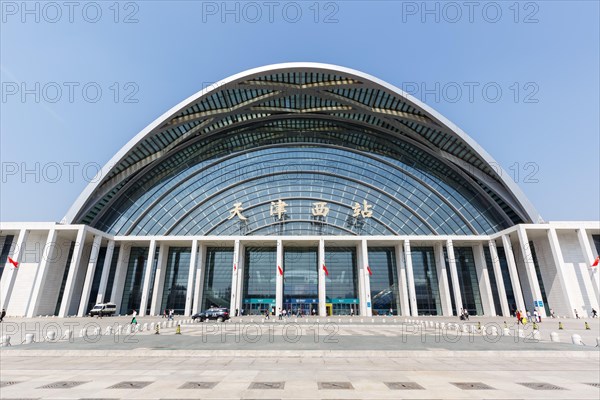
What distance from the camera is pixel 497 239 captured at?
56.5 meters

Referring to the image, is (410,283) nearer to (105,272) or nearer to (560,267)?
(560,267)

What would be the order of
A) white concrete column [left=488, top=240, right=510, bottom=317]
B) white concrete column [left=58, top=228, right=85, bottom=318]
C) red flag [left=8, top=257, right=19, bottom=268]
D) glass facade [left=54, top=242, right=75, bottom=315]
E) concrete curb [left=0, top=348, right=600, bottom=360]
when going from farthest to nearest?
white concrete column [left=488, top=240, right=510, bottom=317], glass facade [left=54, top=242, right=75, bottom=315], white concrete column [left=58, top=228, right=85, bottom=318], red flag [left=8, top=257, right=19, bottom=268], concrete curb [left=0, top=348, right=600, bottom=360]

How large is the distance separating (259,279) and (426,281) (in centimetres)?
3217

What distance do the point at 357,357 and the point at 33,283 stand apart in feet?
188

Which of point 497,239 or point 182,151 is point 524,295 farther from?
point 182,151

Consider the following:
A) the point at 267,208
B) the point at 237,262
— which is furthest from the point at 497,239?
the point at 237,262

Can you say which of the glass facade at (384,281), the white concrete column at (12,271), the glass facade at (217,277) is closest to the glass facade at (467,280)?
the glass facade at (384,281)

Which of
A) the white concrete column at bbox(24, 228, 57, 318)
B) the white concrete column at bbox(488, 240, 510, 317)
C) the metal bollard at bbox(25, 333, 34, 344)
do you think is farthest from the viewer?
the white concrete column at bbox(488, 240, 510, 317)

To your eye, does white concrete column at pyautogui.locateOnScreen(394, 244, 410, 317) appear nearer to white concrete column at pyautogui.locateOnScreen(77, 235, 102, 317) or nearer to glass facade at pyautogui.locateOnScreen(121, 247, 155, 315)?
glass facade at pyautogui.locateOnScreen(121, 247, 155, 315)

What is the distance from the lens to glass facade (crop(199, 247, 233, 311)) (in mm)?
58041

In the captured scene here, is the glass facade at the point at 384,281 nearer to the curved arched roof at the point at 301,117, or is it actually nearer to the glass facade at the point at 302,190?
the glass facade at the point at 302,190

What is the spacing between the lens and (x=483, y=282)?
56812 mm

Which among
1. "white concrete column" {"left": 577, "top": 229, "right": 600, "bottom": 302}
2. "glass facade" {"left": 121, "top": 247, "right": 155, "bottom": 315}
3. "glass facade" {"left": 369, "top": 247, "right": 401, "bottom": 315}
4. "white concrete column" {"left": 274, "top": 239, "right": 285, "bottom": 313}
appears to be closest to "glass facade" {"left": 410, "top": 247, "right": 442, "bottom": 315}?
"glass facade" {"left": 369, "top": 247, "right": 401, "bottom": 315}

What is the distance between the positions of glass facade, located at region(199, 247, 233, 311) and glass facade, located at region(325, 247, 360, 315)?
1916 cm
